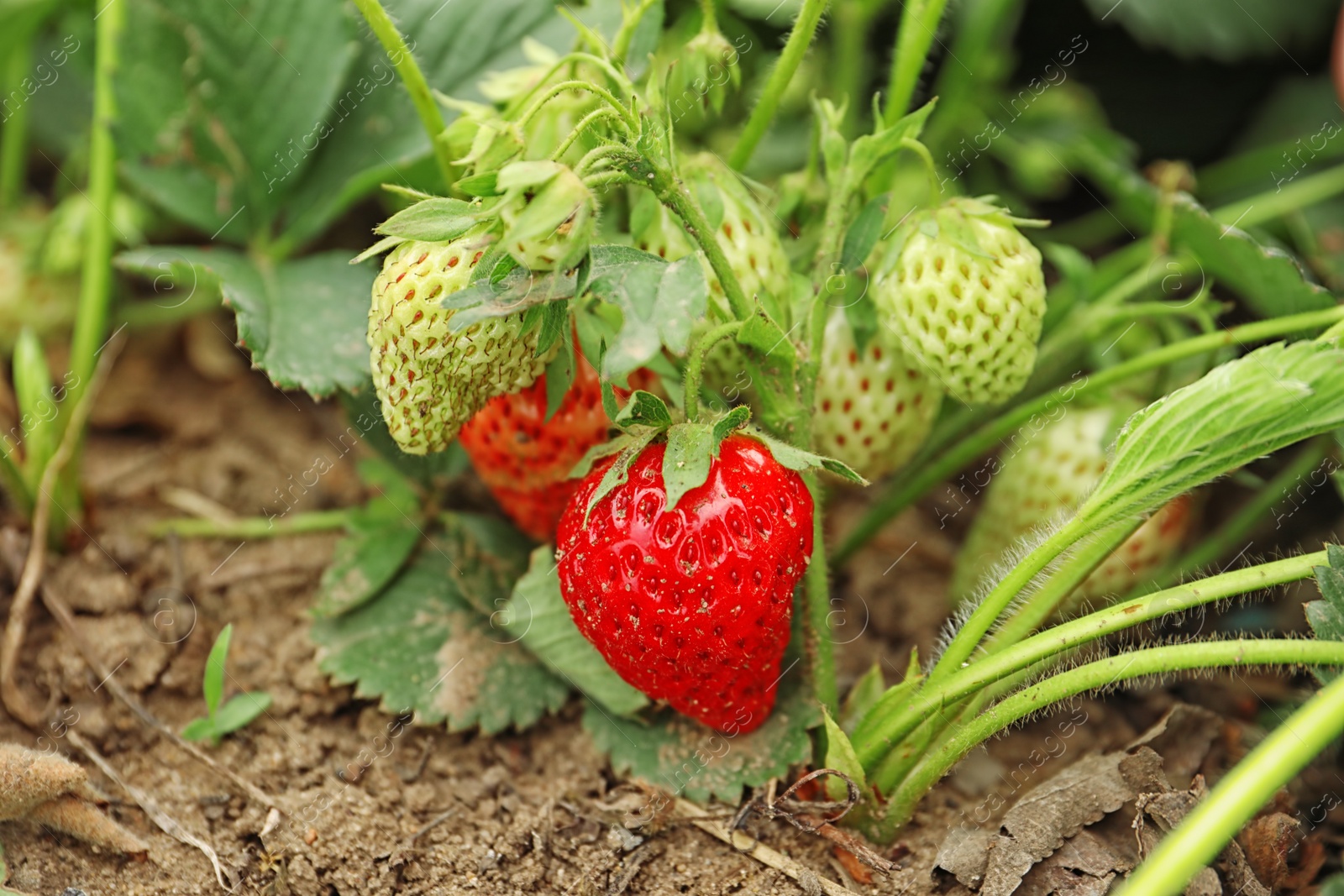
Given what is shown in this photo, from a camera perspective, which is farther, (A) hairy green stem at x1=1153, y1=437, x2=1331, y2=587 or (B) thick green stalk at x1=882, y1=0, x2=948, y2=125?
(A) hairy green stem at x1=1153, y1=437, x2=1331, y2=587

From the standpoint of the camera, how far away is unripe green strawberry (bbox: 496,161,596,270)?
0.78 meters

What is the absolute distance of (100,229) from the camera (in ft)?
4.57

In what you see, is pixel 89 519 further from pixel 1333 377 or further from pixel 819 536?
pixel 1333 377

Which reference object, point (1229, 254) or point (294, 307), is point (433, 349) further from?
point (1229, 254)

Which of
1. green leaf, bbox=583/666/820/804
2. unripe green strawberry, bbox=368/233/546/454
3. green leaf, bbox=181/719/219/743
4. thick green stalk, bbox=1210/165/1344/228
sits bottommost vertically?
green leaf, bbox=583/666/820/804

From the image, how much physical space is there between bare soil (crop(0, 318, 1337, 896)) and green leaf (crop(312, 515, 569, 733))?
0.15 feet

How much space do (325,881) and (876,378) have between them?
723mm

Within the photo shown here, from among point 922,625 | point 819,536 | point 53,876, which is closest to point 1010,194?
point 922,625

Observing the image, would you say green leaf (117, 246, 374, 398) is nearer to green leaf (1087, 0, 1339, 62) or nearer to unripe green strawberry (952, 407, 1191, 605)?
unripe green strawberry (952, 407, 1191, 605)

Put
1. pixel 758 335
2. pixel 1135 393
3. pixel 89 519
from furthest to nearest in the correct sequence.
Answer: pixel 89 519, pixel 1135 393, pixel 758 335

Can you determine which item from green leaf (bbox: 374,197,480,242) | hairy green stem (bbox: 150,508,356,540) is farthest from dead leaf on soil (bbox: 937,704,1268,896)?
hairy green stem (bbox: 150,508,356,540)

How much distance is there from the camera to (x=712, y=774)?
3.59 ft

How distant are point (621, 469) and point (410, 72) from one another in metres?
0.45

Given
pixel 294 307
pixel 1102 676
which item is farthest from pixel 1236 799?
pixel 294 307
